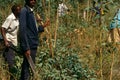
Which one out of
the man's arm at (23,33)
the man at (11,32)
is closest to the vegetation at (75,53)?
the man at (11,32)

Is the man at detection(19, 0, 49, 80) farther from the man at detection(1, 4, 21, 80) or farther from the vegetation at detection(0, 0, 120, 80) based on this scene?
the man at detection(1, 4, 21, 80)

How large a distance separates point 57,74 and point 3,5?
4863 mm

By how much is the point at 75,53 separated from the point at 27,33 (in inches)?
42.0

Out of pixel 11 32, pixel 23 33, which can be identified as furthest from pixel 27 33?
pixel 11 32

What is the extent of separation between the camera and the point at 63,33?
27.0 ft

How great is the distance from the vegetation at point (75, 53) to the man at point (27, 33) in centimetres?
22

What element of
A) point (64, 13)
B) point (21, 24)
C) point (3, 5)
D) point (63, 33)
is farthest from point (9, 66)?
point (3, 5)

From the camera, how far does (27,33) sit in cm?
607

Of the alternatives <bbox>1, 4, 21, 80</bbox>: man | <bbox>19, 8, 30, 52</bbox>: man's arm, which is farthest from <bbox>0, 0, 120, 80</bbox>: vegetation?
<bbox>19, 8, 30, 52</bbox>: man's arm

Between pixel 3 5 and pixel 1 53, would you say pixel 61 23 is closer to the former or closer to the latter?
pixel 1 53

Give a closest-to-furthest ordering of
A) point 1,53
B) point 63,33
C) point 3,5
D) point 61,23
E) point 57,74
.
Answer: point 57,74 < point 1,53 < point 63,33 < point 61,23 < point 3,5

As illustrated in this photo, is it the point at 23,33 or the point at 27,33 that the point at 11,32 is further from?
the point at 23,33

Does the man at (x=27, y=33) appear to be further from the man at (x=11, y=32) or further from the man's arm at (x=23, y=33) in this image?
the man at (x=11, y=32)

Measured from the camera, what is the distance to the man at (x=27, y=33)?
19.4ft
